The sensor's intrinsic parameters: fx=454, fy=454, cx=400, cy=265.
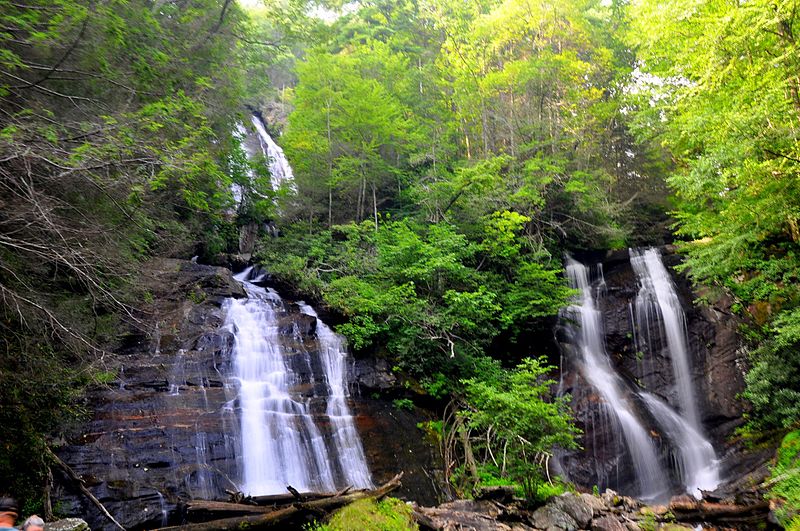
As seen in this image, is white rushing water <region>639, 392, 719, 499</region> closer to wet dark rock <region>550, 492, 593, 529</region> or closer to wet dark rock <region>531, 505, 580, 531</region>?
wet dark rock <region>550, 492, 593, 529</region>

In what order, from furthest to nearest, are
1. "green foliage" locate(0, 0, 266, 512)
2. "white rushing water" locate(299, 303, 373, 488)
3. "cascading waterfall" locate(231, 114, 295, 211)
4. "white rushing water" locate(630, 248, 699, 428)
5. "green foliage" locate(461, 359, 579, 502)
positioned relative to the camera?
"cascading waterfall" locate(231, 114, 295, 211) < "white rushing water" locate(630, 248, 699, 428) < "white rushing water" locate(299, 303, 373, 488) < "green foliage" locate(461, 359, 579, 502) < "green foliage" locate(0, 0, 266, 512)

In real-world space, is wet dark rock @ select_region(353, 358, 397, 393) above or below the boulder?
above

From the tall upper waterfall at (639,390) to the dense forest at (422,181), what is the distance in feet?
2.74

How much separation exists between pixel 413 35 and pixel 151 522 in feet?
79.7

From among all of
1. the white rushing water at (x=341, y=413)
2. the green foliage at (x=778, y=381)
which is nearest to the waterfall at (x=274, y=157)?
the white rushing water at (x=341, y=413)

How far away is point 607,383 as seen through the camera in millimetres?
13070

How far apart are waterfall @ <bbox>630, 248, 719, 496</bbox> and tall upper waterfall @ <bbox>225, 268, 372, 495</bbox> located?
321 inches

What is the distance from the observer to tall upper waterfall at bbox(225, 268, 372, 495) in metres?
7.83

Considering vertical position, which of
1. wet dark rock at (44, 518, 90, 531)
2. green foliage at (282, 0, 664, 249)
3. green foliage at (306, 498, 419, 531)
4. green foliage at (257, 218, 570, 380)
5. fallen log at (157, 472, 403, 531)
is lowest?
green foliage at (306, 498, 419, 531)

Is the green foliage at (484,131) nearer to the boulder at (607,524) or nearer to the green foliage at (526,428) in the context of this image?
the green foliage at (526,428)

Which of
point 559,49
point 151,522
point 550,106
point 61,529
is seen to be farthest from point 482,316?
point 559,49

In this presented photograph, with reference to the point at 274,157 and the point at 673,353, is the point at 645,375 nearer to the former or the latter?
the point at 673,353

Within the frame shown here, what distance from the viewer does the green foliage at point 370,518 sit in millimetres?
5590

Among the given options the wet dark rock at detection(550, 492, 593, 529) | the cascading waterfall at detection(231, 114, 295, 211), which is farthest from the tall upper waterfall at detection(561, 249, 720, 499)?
the cascading waterfall at detection(231, 114, 295, 211)
